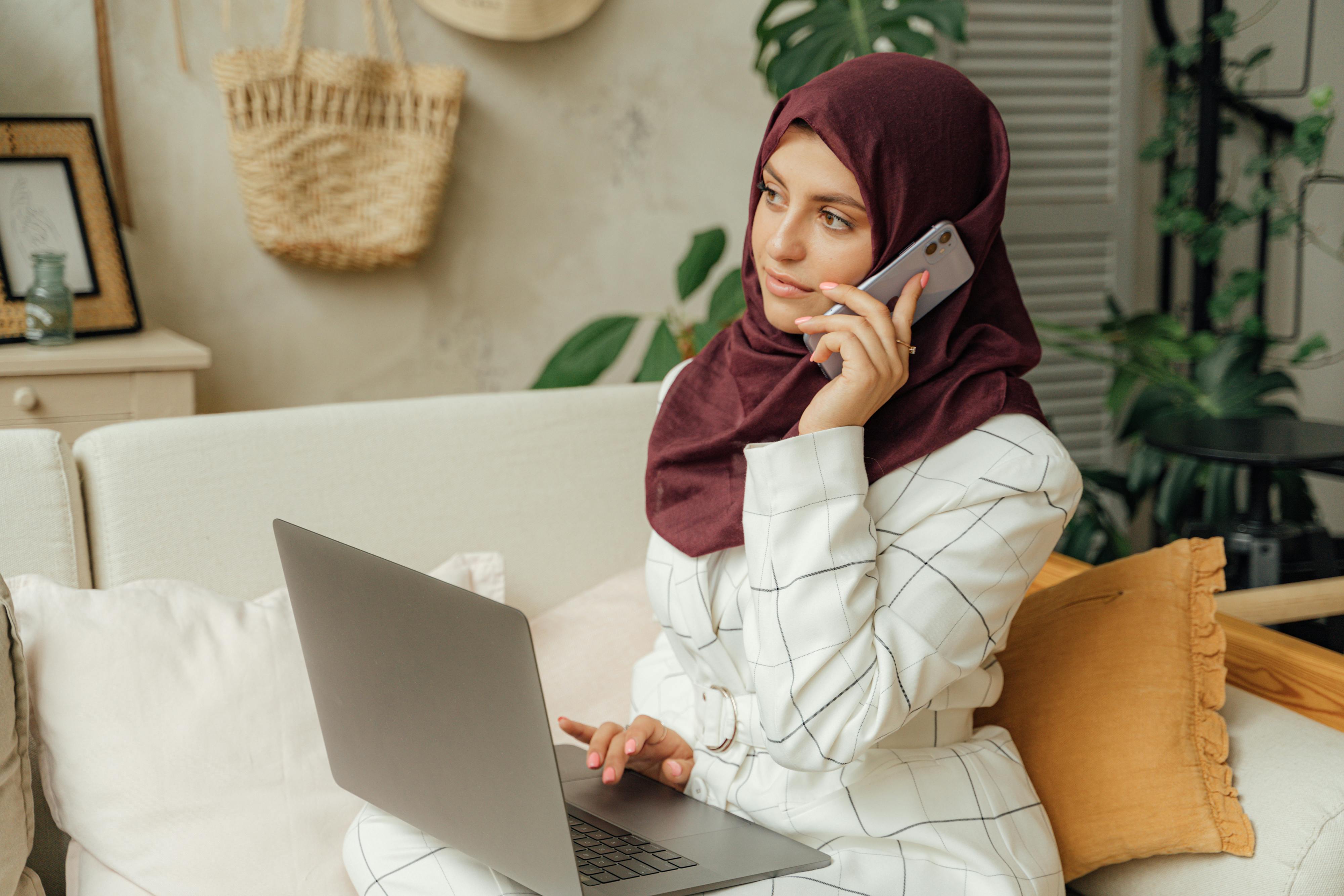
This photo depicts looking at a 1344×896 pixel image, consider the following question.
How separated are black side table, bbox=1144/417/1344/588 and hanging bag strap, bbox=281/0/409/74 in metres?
1.76

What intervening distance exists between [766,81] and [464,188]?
75 cm

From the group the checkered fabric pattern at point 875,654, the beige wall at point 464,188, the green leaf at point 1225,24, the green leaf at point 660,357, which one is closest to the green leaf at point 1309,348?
the green leaf at point 1225,24

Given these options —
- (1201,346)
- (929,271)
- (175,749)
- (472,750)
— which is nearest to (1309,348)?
(1201,346)

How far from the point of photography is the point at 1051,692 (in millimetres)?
1255

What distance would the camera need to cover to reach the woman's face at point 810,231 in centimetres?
106

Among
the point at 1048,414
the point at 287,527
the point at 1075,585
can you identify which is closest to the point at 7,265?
the point at 287,527

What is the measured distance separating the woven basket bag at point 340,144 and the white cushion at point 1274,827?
6.05ft

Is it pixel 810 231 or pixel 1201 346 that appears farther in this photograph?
pixel 1201 346

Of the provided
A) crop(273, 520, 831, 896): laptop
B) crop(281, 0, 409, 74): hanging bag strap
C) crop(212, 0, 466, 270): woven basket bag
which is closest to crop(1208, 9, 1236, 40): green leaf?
crop(212, 0, 466, 270): woven basket bag

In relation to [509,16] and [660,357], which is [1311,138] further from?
[509,16]

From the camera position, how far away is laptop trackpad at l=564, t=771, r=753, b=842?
3.53ft

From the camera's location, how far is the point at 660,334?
207 centimetres

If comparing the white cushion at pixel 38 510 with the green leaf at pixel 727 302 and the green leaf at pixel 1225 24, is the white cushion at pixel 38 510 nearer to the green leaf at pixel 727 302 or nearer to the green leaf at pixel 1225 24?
the green leaf at pixel 727 302

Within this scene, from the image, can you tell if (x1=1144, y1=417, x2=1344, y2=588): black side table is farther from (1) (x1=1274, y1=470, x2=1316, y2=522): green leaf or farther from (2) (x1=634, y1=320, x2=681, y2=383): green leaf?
(2) (x1=634, y1=320, x2=681, y2=383): green leaf
